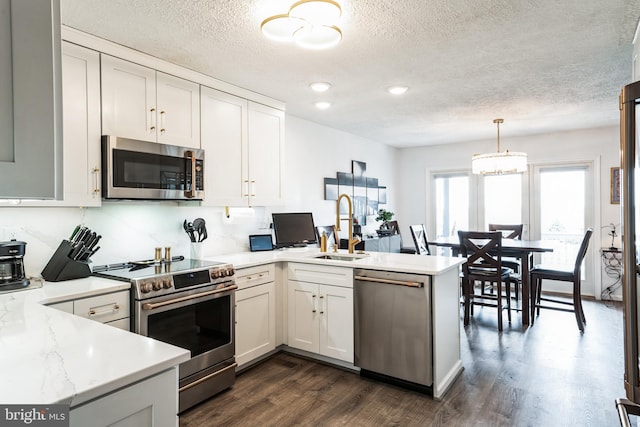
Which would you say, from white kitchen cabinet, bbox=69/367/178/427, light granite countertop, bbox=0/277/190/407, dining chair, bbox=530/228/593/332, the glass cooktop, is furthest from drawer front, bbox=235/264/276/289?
dining chair, bbox=530/228/593/332

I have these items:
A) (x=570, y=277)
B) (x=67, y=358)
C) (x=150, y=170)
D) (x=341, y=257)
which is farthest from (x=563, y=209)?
(x=67, y=358)

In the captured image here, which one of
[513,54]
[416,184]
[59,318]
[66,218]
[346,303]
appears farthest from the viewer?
[416,184]

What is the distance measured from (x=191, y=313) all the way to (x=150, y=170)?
40.7 inches

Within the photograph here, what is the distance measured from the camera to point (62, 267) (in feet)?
7.22

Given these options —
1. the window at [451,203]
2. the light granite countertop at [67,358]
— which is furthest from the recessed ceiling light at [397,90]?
the window at [451,203]

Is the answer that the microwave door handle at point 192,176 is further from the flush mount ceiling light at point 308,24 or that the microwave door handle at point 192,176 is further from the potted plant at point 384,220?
the potted plant at point 384,220

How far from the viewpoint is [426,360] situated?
8.39 ft

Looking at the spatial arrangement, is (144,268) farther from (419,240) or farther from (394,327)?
(419,240)

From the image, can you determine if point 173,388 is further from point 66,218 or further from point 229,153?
point 229,153

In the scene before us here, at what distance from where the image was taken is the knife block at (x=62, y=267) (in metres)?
2.19

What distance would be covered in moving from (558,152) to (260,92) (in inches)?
182

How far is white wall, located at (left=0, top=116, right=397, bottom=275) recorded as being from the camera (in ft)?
7.66

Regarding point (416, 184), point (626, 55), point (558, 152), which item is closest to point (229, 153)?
point (626, 55)

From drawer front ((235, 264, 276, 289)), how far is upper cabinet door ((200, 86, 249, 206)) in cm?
62
